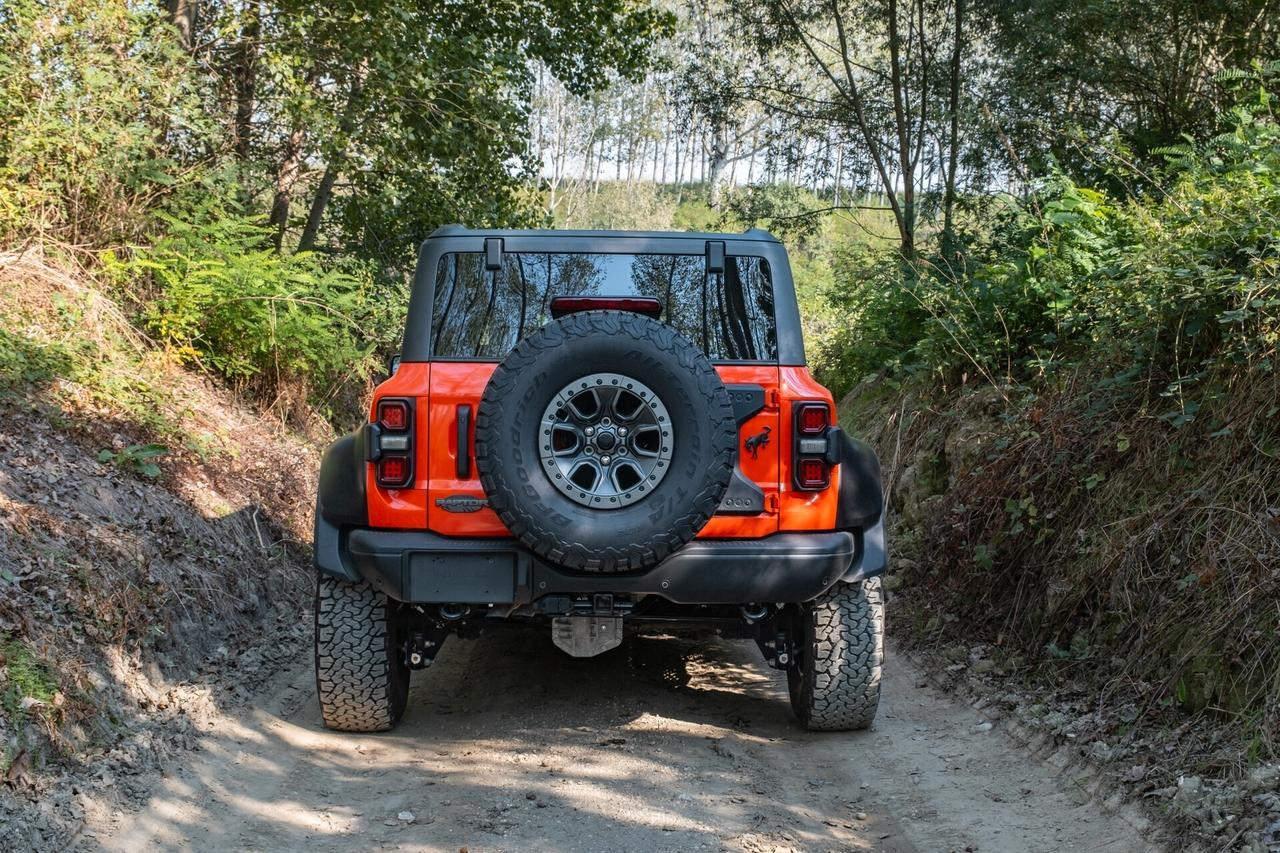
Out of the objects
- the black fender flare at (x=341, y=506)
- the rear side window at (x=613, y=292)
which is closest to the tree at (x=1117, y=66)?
the rear side window at (x=613, y=292)

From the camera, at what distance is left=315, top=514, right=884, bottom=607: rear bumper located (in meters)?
4.41

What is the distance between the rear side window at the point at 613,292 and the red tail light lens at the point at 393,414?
46 centimetres

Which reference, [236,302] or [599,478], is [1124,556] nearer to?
[599,478]

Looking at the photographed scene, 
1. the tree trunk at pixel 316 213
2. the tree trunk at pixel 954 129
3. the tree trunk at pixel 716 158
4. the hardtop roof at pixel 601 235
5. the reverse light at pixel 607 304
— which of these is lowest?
the reverse light at pixel 607 304

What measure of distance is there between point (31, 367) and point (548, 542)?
430 centimetres

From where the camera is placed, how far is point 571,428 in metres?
4.20

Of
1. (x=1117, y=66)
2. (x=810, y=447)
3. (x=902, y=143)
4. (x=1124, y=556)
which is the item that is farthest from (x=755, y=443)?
(x=902, y=143)

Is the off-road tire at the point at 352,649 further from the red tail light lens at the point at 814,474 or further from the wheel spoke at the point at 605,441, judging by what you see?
the red tail light lens at the point at 814,474

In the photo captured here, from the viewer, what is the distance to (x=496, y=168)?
1270 cm

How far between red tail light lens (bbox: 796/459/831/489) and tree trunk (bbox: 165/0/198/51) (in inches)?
308

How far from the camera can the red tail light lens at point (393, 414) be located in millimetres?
4469

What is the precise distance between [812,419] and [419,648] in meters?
1.97

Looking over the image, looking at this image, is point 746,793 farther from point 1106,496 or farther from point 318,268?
point 318,268

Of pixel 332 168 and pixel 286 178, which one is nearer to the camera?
pixel 332 168
